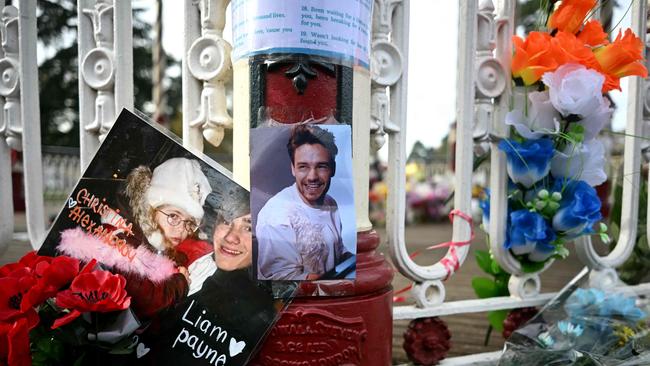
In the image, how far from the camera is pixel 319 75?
89 cm

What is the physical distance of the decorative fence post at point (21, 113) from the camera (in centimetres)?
121

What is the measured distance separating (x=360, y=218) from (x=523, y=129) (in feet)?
1.92

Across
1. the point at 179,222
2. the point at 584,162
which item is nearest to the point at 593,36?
the point at 584,162

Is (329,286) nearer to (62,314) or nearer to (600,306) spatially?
(62,314)

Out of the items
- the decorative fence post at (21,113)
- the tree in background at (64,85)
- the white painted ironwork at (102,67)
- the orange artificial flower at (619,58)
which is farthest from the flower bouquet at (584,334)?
the tree in background at (64,85)

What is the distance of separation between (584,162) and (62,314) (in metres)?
1.32

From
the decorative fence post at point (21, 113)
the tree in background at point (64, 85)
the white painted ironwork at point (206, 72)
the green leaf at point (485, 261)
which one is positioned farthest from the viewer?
the tree in background at point (64, 85)

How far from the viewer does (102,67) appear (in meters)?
1.18

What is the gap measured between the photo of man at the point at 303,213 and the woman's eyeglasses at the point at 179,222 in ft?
0.43

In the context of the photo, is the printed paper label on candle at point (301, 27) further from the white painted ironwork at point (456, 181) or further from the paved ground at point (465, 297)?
the paved ground at point (465, 297)

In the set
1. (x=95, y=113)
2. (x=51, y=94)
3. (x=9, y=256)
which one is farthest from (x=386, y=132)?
(x=51, y=94)

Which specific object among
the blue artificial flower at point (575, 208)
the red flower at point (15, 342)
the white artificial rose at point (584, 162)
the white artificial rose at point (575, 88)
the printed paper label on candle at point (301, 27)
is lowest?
the red flower at point (15, 342)

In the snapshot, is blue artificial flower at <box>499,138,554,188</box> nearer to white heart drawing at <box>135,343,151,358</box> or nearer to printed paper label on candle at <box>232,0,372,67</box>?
printed paper label on candle at <box>232,0,372,67</box>

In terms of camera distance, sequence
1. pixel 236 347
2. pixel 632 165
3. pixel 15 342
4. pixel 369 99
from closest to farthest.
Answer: pixel 15 342, pixel 236 347, pixel 369 99, pixel 632 165
